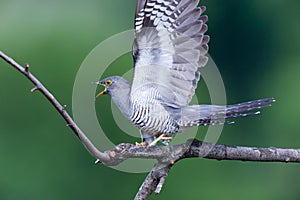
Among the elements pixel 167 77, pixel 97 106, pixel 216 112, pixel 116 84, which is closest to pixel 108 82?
pixel 116 84

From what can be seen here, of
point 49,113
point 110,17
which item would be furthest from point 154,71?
A: point 110,17

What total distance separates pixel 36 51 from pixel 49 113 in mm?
1029

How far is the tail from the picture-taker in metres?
2.80

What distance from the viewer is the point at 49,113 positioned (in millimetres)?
7449

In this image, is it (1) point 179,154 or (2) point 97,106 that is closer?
(1) point 179,154

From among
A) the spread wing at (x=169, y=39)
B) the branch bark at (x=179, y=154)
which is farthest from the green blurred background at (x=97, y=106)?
the branch bark at (x=179, y=154)

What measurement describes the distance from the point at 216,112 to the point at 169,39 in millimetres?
307

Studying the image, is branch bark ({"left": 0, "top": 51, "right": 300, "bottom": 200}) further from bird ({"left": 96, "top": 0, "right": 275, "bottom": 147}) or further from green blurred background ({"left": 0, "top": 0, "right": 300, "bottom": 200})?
green blurred background ({"left": 0, "top": 0, "right": 300, "bottom": 200})

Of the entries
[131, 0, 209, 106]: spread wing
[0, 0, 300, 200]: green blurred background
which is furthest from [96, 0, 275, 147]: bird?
[0, 0, 300, 200]: green blurred background

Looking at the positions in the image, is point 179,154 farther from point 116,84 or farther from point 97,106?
point 97,106

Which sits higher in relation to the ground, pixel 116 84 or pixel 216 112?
pixel 116 84

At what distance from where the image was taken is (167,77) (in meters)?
2.83

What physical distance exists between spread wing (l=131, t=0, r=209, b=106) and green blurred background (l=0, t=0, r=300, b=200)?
3.68 m

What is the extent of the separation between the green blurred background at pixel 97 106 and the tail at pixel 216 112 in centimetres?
361
